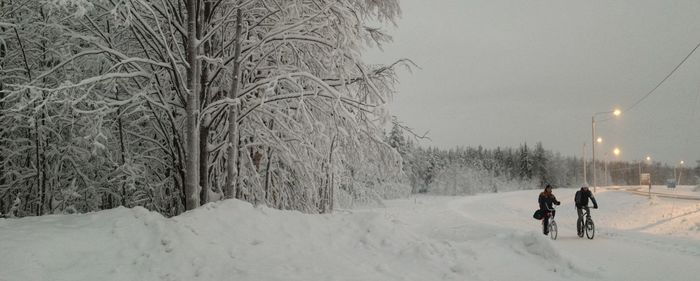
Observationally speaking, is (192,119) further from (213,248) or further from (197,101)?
A: (213,248)

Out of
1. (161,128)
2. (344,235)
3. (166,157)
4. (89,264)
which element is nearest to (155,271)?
(89,264)

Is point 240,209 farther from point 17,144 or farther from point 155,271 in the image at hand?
point 17,144

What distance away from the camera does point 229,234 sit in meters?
6.41

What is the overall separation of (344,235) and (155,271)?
113 inches

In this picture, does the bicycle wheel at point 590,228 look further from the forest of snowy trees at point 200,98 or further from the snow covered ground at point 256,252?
the forest of snowy trees at point 200,98

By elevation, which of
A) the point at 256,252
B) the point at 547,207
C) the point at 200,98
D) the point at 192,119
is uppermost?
the point at 200,98

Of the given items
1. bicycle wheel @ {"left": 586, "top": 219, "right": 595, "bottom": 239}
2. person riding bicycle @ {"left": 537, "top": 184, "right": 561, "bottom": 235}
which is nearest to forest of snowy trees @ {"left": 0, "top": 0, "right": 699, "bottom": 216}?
person riding bicycle @ {"left": 537, "top": 184, "right": 561, "bottom": 235}

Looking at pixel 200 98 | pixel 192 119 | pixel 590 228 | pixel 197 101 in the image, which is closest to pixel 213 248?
pixel 192 119

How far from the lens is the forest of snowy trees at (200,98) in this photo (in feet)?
24.1

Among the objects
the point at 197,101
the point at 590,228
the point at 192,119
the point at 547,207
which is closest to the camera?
the point at 192,119

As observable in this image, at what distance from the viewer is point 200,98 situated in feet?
27.7

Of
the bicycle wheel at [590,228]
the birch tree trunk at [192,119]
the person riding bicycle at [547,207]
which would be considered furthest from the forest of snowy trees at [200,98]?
the bicycle wheel at [590,228]

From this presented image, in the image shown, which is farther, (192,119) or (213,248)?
(192,119)

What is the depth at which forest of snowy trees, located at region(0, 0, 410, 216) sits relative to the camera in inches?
290
